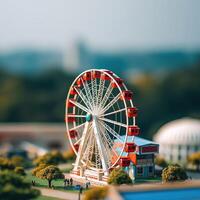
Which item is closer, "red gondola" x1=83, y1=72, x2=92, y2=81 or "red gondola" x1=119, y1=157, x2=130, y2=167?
"red gondola" x1=119, y1=157, x2=130, y2=167

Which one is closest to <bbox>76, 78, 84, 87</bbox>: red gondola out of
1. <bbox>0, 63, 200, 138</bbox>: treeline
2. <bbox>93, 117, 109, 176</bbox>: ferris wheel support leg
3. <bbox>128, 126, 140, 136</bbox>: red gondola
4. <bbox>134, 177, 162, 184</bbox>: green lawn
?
<bbox>93, 117, 109, 176</bbox>: ferris wheel support leg

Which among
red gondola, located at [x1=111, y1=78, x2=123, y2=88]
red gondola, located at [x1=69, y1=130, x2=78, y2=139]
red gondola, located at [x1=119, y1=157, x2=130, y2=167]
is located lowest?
red gondola, located at [x1=119, y1=157, x2=130, y2=167]

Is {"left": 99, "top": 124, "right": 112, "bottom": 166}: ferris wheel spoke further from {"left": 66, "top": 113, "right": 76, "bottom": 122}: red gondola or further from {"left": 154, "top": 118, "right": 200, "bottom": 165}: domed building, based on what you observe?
{"left": 154, "top": 118, "right": 200, "bottom": 165}: domed building

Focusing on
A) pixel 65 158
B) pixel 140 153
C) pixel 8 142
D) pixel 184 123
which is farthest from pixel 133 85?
pixel 140 153

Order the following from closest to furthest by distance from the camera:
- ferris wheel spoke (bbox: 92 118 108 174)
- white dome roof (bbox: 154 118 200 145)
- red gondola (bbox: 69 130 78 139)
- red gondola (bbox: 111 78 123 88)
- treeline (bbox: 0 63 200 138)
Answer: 1. red gondola (bbox: 111 78 123 88)
2. ferris wheel spoke (bbox: 92 118 108 174)
3. red gondola (bbox: 69 130 78 139)
4. white dome roof (bbox: 154 118 200 145)
5. treeline (bbox: 0 63 200 138)

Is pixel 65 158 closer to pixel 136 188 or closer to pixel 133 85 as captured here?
pixel 136 188

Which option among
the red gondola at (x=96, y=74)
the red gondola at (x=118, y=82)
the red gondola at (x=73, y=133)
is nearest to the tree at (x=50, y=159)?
the red gondola at (x=73, y=133)
